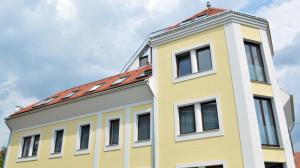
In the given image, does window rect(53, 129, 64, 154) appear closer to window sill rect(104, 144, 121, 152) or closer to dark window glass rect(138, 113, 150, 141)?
window sill rect(104, 144, 121, 152)

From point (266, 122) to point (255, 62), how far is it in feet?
10.4

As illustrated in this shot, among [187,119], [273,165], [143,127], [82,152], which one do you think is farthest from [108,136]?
[273,165]

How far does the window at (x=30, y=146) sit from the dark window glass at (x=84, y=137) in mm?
4489

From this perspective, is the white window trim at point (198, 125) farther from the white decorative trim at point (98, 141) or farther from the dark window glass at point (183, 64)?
the white decorative trim at point (98, 141)

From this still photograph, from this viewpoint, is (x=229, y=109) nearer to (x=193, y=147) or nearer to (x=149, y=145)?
(x=193, y=147)

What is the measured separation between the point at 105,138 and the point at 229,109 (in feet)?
26.3

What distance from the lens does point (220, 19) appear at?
15109mm

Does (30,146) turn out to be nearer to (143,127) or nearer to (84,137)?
(84,137)

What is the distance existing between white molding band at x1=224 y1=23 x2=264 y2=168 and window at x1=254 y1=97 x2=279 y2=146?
57 cm

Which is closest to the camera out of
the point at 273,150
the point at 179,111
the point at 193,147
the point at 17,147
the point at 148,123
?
the point at 273,150

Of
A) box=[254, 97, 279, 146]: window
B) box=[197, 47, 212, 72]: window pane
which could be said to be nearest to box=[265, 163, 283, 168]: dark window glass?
box=[254, 97, 279, 146]: window

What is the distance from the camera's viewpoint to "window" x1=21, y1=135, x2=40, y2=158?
21562mm

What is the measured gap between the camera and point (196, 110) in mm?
14367

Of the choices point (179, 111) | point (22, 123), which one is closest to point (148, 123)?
point (179, 111)
